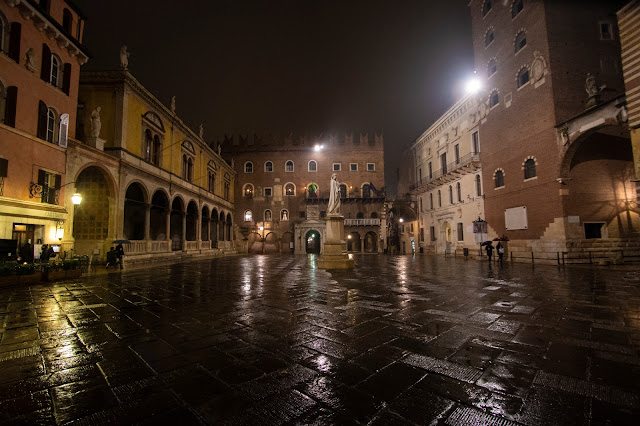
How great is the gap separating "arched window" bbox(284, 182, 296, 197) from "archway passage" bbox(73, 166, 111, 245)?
2307cm

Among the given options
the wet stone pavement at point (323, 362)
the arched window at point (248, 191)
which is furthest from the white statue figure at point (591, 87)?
the arched window at point (248, 191)

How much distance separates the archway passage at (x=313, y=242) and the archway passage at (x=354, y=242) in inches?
167

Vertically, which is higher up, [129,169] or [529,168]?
[129,169]

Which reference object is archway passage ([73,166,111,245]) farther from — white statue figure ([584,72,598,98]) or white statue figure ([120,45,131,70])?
white statue figure ([584,72,598,98])

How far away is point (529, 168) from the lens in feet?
56.4

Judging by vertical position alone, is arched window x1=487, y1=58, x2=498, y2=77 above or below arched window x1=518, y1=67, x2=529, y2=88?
above

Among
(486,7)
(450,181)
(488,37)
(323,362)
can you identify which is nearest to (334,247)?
(323,362)

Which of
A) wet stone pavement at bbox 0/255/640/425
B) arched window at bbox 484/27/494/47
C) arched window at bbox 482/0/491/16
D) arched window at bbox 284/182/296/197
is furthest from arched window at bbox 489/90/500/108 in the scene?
arched window at bbox 284/182/296/197

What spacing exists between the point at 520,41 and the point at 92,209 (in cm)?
2628

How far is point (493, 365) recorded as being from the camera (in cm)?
291

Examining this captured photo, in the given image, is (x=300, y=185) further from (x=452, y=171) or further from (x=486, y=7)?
(x=486, y=7)

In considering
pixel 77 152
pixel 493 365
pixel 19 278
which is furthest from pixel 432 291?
pixel 77 152

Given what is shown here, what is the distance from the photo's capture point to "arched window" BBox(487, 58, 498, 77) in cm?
2006

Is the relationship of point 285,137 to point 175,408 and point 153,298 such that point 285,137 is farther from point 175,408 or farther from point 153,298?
point 175,408
